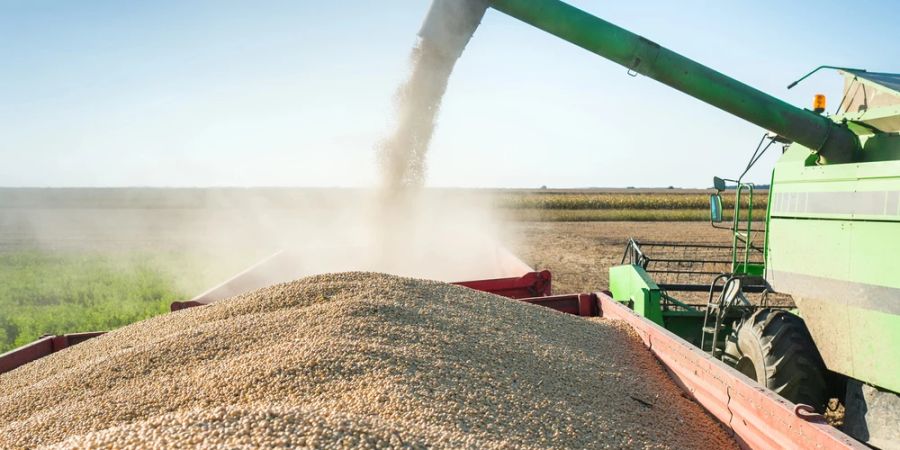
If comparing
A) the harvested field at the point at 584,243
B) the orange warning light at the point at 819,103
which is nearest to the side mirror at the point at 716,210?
the orange warning light at the point at 819,103

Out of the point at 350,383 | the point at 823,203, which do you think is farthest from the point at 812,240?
the point at 350,383

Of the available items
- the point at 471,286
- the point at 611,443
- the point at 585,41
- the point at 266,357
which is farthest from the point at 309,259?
the point at 611,443

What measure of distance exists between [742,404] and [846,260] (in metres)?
0.98

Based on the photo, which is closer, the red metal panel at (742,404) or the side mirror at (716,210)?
the red metal panel at (742,404)

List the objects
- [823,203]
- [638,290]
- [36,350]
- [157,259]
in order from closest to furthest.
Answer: [823,203], [36,350], [638,290], [157,259]

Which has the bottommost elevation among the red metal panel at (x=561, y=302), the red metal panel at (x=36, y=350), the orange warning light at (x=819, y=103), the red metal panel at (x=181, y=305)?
the red metal panel at (x=36, y=350)

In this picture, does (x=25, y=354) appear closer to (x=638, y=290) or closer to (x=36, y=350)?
(x=36, y=350)

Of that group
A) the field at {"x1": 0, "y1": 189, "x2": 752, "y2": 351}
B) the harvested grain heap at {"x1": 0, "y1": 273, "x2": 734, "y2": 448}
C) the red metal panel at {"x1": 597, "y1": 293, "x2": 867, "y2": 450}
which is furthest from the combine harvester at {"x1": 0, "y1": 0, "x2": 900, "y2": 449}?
the field at {"x1": 0, "y1": 189, "x2": 752, "y2": 351}

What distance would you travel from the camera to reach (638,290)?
5102mm

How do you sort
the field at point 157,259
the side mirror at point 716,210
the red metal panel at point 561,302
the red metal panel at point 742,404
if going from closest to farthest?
the red metal panel at point 742,404 < the side mirror at point 716,210 < the red metal panel at point 561,302 < the field at point 157,259

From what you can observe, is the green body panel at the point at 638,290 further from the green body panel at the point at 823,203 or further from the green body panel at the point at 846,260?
the green body panel at the point at 846,260

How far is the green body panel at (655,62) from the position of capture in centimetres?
447

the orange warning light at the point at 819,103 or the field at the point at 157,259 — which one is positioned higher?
the orange warning light at the point at 819,103

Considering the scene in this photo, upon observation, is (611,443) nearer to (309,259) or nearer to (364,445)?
(364,445)
